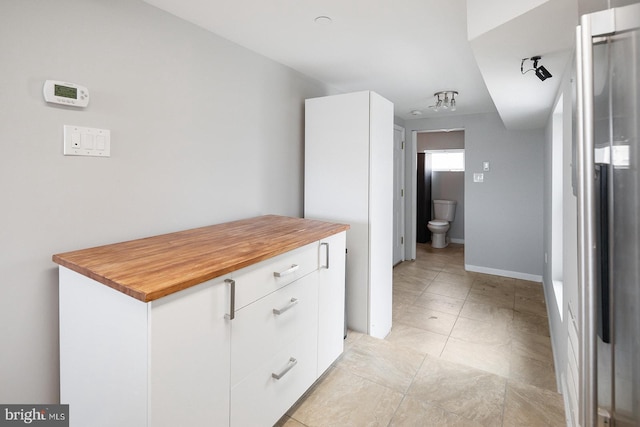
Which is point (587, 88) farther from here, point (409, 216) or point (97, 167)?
point (409, 216)

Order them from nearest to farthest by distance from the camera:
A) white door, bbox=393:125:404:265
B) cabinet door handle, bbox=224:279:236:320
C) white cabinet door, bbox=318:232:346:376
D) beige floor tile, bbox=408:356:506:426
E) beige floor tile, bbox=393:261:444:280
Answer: cabinet door handle, bbox=224:279:236:320 < beige floor tile, bbox=408:356:506:426 < white cabinet door, bbox=318:232:346:376 < beige floor tile, bbox=393:261:444:280 < white door, bbox=393:125:404:265

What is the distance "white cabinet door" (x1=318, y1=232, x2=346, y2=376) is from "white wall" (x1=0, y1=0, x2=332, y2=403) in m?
0.75

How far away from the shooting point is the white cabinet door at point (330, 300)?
6.20ft

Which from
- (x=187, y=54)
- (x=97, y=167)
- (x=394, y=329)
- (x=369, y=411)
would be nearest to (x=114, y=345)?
(x=97, y=167)

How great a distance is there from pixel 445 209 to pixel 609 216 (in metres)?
6.01

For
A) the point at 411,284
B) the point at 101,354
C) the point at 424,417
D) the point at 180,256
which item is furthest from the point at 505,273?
the point at 101,354

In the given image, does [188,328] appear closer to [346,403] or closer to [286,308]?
[286,308]

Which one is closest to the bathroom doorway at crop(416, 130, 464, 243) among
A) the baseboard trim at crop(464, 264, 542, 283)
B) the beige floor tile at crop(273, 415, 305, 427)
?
the baseboard trim at crop(464, 264, 542, 283)

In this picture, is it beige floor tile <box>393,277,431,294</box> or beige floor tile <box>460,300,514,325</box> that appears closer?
beige floor tile <box>460,300,514,325</box>

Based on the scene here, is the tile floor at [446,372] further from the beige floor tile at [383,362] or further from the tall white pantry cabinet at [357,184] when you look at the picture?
the tall white pantry cabinet at [357,184]

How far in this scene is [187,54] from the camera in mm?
1857

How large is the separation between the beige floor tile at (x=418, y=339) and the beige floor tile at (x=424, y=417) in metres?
0.64

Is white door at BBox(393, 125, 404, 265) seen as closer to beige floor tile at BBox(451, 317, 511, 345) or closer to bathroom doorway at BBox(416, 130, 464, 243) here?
bathroom doorway at BBox(416, 130, 464, 243)

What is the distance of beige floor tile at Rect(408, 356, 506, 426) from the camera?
5.68 ft
